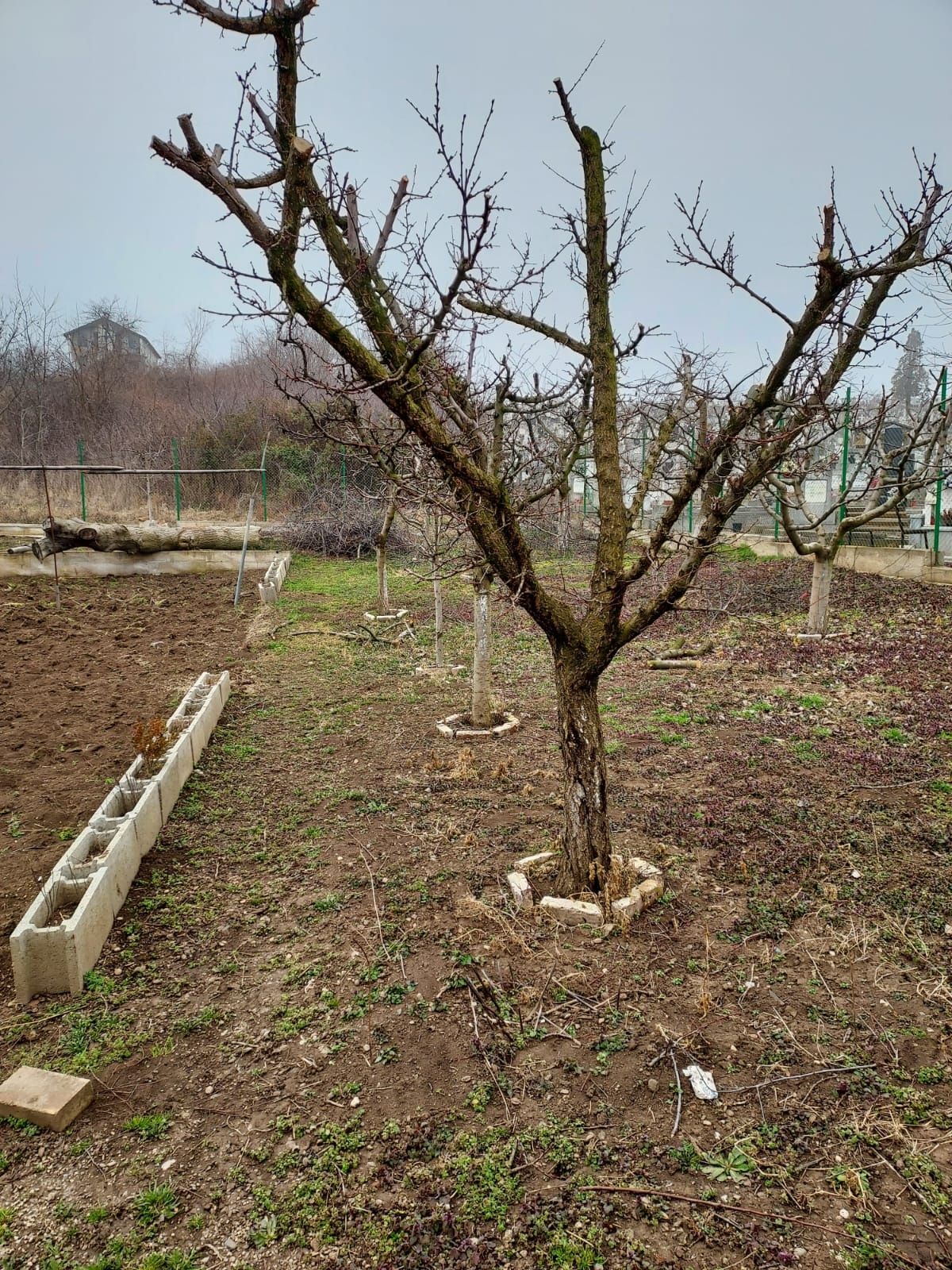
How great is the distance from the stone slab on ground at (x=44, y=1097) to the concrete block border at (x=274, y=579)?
11027 mm

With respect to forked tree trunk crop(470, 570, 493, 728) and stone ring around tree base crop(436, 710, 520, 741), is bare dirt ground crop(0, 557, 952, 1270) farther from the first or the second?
forked tree trunk crop(470, 570, 493, 728)

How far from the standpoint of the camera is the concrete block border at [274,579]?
531 inches

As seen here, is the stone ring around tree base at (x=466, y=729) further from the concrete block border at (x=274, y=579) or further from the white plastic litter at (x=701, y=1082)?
the concrete block border at (x=274, y=579)

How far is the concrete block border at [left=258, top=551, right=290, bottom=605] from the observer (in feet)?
44.3

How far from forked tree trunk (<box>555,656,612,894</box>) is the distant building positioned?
108 feet

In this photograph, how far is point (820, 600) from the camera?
393 inches

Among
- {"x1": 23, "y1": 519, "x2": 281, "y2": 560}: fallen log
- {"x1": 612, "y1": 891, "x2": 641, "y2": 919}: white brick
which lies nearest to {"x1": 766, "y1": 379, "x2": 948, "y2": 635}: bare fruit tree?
{"x1": 612, "y1": 891, "x2": 641, "y2": 919}: white brick

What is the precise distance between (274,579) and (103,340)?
91.2 ft

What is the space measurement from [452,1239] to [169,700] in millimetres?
6371

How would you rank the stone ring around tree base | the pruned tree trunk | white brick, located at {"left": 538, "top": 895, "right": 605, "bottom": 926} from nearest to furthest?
white brick, located at {"left": 538, "top": 895, "right": 605, "bottom": 926} → the stone ring around tree base → the pruned tree trunk

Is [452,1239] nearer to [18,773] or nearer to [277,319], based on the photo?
[277,319]

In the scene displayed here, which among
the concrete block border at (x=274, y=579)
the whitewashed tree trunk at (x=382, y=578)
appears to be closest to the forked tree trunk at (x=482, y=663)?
the whitewashed tree trunk at (x=382, y=578)

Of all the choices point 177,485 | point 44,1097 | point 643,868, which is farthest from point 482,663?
point 177,485

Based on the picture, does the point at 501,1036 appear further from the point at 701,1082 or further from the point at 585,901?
the point at 585,901
